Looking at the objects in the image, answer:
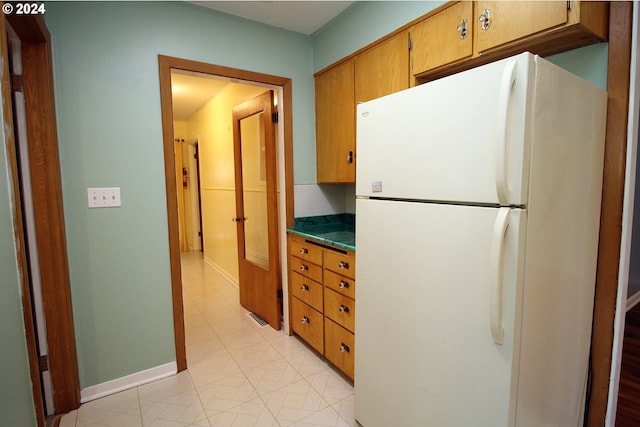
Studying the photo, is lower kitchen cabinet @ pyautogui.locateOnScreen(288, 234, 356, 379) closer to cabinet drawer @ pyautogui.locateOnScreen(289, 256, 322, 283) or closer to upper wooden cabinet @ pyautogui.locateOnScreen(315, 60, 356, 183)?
cabinet drawer @ pyautogui.locateOnScreen(289, 256, 322, 283)

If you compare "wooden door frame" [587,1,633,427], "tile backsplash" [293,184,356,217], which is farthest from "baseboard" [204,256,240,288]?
"wooden door frame" [587,1,633,427]

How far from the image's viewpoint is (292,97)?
258cm

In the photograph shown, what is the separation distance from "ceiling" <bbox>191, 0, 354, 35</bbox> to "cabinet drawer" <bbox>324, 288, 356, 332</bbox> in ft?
6.31

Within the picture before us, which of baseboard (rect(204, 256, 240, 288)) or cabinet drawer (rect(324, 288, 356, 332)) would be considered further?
baseboard (rect(204, 256, 240, 288))

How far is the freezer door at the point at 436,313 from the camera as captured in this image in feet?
3.16

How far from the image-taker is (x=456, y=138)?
3.49 ft

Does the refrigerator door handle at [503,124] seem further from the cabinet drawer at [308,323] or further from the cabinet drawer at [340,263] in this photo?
the cabinet drawer at [308,323]

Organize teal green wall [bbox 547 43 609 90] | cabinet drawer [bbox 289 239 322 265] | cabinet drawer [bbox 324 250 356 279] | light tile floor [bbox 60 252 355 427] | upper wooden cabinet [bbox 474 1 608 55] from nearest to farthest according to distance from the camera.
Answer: upper wooden cabinet [bbox 474 1 608 55], teal green wall [bbox 547 43 609 90], light tile floor [bbox 60 252 355 427], cabinet drawer [bbox 324 250 356 279], cabinet drawer [bbox 289 239 322 265]

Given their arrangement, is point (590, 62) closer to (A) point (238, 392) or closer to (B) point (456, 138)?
(B) point (456, 138)

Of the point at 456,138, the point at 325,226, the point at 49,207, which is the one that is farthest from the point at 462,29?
the point at 49,207

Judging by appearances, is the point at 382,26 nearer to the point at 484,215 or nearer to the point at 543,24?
the point at 543,24

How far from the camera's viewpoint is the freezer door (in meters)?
0.96

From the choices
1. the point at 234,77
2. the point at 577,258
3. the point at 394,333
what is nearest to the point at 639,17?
the point at 577,258

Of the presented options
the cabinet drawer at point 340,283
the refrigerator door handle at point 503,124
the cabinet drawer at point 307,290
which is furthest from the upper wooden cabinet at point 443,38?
the cabinet drawer at point 307,290
